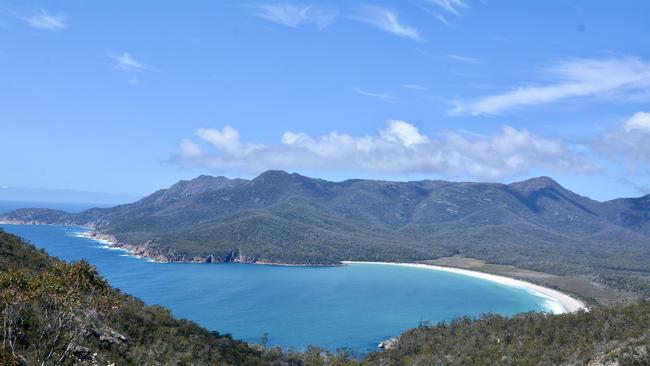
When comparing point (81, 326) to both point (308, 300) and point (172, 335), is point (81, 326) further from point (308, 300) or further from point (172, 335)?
point (308, 300)

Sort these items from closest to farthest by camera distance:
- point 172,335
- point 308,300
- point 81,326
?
point 81,326 → point 172,335 → point 308,300

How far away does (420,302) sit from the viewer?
14688 centimetres

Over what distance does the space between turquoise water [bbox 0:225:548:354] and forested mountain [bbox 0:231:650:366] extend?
25567mm

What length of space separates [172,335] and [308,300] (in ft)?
302

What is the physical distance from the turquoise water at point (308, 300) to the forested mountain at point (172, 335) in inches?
1007

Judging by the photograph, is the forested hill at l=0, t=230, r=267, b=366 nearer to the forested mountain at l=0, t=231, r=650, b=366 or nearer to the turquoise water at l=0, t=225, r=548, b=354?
the forested mountain at l=0, t=231, r=650, b=366

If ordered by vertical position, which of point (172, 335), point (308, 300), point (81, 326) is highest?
point (81, 326)

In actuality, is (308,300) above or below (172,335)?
below

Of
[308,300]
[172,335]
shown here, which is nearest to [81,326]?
Answer: [172,335]

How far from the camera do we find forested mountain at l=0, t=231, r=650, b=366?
24719 millimetres

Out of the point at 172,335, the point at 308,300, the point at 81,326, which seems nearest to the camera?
the point at 81,326

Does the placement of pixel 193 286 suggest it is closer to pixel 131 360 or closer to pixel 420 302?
pixel 420 302

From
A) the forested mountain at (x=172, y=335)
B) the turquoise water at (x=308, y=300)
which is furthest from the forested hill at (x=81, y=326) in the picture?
the turquoise water at (x=308, y=300)

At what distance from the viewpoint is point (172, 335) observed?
173ft
